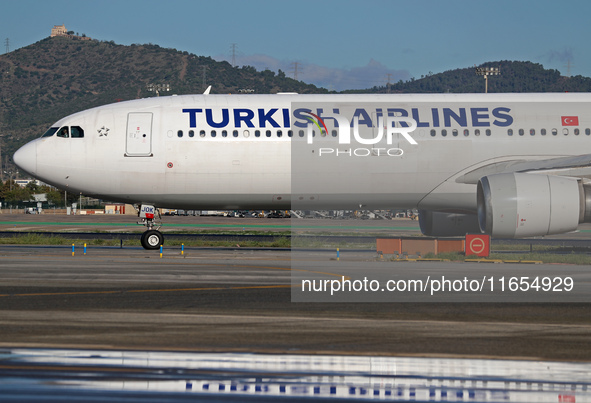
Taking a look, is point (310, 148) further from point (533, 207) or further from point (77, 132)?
point (77, 132)

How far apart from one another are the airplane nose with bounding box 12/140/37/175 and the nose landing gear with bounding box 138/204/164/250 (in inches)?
158

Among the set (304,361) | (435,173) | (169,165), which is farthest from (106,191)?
(304,361)

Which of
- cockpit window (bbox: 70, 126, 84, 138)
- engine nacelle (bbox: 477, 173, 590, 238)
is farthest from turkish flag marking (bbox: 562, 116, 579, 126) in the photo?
cockpit window (bbox: 70, 126, 84, 138)

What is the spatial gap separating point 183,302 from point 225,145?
10.6m

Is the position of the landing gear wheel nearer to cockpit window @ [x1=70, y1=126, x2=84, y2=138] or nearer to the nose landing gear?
the nose landing gear

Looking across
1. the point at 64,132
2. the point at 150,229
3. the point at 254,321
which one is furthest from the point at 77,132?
the point at 254,321

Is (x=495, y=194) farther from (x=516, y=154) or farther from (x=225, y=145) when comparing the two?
(x=225, y=145)

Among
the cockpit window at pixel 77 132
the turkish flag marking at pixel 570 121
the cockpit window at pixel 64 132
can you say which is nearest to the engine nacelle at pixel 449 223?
the turkish flag marking at pixel 570 121

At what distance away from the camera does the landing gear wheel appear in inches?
1080

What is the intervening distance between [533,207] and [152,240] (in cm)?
1396

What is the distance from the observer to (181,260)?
2602cm

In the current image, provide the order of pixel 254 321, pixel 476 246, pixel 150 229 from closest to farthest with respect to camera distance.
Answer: pixel 254 321, pixel 150 229, pixel 476 246

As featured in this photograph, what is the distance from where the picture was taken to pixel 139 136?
25750mm

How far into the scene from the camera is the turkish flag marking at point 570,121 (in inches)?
1003
